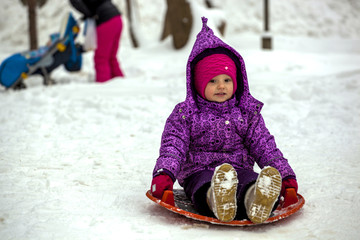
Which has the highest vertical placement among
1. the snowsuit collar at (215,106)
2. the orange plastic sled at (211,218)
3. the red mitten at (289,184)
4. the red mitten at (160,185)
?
the snowsuit collar at (215,106)

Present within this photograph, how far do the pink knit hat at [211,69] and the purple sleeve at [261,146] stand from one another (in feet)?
0.81

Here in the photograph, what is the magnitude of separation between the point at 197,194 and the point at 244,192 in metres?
0.22

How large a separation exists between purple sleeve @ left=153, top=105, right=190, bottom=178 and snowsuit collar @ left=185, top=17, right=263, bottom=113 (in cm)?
13

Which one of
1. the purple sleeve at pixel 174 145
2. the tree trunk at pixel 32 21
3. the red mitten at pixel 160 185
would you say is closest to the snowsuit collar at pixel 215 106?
the purple sleeve at pixel 174 145

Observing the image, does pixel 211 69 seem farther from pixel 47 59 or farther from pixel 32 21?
pixel 32 21

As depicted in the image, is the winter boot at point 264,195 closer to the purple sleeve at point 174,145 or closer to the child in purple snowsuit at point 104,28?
the purple sleeve at point 174,145

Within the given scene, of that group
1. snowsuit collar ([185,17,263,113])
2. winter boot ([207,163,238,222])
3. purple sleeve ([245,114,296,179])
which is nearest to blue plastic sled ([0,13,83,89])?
snowsuit collar ([185,17,263,113])

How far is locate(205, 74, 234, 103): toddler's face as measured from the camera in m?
2.35

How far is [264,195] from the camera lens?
1.82 metres

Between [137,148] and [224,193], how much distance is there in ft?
5.76

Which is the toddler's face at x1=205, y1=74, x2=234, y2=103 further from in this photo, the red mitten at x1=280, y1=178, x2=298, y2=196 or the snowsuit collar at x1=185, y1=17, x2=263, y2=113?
the red mitten at x1=280, y1=178, x2=298, y2=196

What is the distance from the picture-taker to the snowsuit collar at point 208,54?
2.40 m

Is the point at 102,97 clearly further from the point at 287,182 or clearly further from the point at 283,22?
the point at 283,22

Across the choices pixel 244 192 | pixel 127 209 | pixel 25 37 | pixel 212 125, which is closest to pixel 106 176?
pixel 127 209
